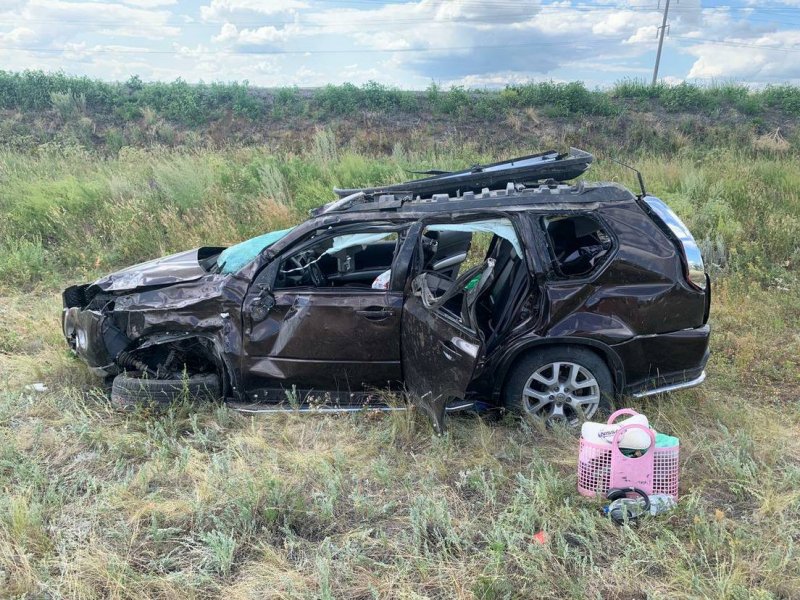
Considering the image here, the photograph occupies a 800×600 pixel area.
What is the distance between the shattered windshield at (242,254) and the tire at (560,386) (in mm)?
1975

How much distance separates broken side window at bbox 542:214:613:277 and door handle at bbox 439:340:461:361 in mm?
986

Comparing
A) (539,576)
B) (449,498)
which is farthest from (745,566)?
(449,498)

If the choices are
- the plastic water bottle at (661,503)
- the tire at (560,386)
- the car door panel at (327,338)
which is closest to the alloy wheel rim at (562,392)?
the tire at (560,386)

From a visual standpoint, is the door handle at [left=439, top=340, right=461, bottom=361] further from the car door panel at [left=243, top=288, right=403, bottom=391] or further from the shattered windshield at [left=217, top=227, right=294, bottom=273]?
the shattered windshield at [left=217, top=227, right=294, bottom=273]

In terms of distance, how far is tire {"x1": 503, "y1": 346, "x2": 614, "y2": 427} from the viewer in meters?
3.73

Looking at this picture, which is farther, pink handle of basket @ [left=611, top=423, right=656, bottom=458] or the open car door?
the open car door

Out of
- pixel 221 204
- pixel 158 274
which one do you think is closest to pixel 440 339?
pixel 158 274

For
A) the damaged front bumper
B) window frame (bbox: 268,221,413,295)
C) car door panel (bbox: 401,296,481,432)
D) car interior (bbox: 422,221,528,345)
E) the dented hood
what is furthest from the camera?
the dented hood

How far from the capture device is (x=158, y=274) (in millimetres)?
4328

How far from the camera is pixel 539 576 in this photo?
8.58ft

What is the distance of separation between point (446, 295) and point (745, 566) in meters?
2.00

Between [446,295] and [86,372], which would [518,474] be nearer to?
[446,295]

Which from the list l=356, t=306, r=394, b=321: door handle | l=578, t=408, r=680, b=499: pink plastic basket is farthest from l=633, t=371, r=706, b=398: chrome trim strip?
l=356, t=306, r=394, b=321: door handle

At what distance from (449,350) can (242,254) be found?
1864mm
